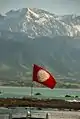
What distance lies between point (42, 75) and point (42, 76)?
79 millimetres

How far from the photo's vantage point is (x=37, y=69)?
3384 centimetres

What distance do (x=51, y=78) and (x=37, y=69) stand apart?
4.34 ft

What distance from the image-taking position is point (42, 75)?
33.9 meters

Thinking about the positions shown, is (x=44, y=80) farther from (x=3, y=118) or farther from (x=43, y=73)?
(x=3, y=118)

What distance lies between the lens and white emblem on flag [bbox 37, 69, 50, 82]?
3372 centimetres

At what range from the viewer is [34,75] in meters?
33.6

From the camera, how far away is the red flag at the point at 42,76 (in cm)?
3369

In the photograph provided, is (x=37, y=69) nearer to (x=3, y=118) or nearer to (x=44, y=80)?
(x=44, y=80)

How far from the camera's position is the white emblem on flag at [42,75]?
3372 cm

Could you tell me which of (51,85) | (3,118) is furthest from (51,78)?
(3,118)

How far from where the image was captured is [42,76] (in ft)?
111

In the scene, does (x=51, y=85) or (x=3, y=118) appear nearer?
(x=51, y=85)

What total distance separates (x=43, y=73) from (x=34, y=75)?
31.1 inches

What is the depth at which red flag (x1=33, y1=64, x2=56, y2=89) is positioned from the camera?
33.7 meters
